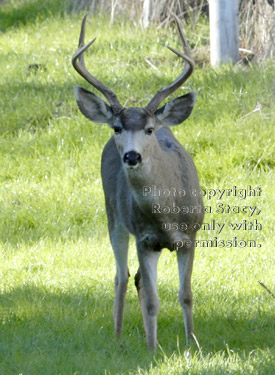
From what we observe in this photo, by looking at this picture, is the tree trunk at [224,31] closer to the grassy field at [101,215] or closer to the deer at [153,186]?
the grassy field at [101,215]

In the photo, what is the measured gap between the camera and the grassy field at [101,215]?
5121 millimetres

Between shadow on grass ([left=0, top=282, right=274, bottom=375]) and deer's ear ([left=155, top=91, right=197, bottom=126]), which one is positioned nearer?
shadow on grass ([left=0, top=282, right=274, bottom=375])

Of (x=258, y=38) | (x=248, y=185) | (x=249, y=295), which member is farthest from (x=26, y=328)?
(x=258, y=38)

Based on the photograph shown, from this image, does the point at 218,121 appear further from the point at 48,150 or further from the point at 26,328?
the point at 26,328

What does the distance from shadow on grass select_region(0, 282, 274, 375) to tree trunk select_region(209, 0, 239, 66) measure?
5.02 meters

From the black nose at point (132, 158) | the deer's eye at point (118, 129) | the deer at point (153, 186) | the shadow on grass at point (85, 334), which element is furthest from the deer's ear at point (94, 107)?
the shadow on grass at point (85, 334)

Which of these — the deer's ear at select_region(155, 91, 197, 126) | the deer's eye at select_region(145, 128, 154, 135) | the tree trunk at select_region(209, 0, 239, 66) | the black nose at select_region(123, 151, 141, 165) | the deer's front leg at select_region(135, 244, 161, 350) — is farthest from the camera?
the tree trunk at select_region(209, 0, 239, 66)

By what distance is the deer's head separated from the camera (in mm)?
4941

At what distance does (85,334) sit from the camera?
5.42m

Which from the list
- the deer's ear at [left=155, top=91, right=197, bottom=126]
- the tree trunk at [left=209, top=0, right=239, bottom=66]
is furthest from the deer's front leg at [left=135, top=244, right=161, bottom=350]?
the tree trunk at [left=209, top=0, right=239, bottom=66]

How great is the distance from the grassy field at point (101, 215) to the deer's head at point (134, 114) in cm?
125

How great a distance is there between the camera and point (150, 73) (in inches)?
423

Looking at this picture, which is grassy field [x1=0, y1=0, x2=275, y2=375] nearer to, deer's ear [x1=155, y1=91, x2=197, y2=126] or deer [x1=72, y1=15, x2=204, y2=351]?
deer [x1=72, y1=15, x2=204, y2=351]

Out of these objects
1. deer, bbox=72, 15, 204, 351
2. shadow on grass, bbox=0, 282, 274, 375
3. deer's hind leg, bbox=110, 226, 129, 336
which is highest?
deer, bbox=72, 15, 204, 351
